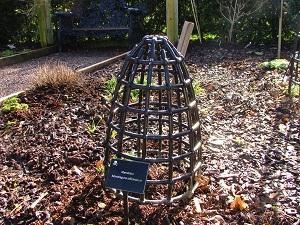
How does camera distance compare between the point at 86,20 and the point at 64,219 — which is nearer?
the point at 64,219

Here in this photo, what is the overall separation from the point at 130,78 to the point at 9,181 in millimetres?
1284

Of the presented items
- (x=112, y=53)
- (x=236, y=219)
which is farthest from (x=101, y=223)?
(x=112, y=53)

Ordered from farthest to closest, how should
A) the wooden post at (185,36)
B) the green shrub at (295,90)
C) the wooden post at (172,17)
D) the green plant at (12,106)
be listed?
the wooden post at (172,17)
the green shrub at (295,90)
the wooden post at (185,36)
the green plant at (12,106)

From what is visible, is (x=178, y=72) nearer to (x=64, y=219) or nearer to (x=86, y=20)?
(x=64, y=219)

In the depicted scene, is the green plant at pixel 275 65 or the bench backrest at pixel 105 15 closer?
the green plant at pixel 275 65

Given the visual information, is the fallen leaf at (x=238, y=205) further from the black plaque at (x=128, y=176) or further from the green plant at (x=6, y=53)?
the green plant at (x=6, y=53)

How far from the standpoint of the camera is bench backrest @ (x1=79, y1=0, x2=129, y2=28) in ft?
28.1

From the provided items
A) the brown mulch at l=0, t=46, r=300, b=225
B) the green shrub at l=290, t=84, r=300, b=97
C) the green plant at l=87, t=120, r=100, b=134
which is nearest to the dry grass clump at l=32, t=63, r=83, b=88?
the brown mulch at l=0, t=46, r=300, b=225

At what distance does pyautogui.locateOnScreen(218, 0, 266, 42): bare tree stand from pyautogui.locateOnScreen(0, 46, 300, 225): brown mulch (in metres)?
3.03

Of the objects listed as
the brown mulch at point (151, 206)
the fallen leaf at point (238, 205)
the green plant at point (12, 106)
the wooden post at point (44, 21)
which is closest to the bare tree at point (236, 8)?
the brown mulch at point (151, 206)

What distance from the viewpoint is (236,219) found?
250 centimetres

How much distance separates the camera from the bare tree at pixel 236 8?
26.2 feet

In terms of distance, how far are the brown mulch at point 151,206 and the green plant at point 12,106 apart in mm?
106

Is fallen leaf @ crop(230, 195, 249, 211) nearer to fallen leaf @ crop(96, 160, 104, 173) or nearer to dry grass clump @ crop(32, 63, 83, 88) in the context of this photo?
fallen leaf @ crop(96, 160, 104, 173)
